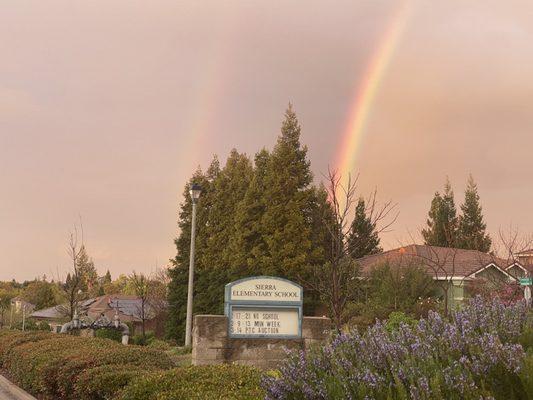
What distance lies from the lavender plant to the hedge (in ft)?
7.71

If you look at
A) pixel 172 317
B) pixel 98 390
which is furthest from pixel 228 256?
pixel 98 390

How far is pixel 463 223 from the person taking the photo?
213 ft

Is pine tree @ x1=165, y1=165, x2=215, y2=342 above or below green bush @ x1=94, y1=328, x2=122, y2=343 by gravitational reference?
above

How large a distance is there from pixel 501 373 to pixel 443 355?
1.60 ft

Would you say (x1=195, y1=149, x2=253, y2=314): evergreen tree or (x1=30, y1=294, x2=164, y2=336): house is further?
(x1=30, y1=294, x2=164, y2=336): house

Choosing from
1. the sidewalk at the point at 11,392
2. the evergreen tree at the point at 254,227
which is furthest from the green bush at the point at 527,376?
the evergreen tree at the point at 254,227

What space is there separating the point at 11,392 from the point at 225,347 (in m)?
5.28

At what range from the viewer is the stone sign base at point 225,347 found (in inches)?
573

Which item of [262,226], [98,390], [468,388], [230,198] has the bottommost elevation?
[98,390]

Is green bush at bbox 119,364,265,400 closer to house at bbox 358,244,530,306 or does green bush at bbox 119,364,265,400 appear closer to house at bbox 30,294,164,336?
house at bbox 358,244,530,306

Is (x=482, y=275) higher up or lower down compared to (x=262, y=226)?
lower down

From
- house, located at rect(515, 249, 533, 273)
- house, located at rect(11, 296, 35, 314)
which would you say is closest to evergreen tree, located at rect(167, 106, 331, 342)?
house, located at rect(515, 249, 533, 273)

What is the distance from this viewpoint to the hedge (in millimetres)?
7855

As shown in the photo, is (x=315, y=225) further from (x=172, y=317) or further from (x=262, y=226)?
(x=172, y=317)
